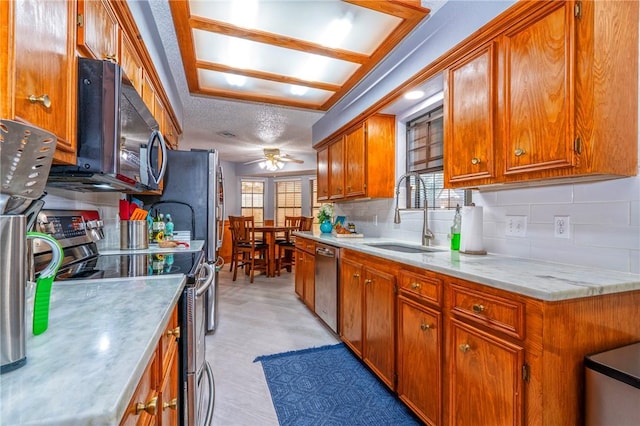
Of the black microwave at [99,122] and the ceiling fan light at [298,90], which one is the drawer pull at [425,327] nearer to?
the black microwave at [99,122]

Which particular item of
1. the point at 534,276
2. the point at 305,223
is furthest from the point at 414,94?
the point at 305,223

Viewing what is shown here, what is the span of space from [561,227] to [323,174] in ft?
9.70

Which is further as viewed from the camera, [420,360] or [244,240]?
[244,240]

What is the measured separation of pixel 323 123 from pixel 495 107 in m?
2.74

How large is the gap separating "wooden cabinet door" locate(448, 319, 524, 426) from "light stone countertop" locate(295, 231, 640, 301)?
0.72 ft

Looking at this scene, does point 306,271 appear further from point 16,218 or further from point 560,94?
point 16,218

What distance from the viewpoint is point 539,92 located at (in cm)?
137

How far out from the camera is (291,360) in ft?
7.73

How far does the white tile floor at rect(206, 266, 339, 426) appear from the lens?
1790 millimetres

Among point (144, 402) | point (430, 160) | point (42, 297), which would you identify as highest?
point (430, 160)

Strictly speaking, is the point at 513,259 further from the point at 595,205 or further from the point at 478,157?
the point at 478,157

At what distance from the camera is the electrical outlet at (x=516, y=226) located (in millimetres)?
1674

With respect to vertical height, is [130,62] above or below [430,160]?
above

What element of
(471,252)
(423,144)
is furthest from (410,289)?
(423,144)
